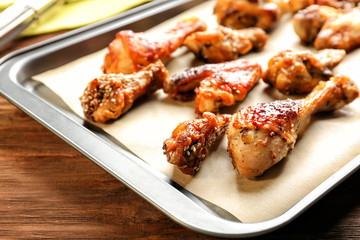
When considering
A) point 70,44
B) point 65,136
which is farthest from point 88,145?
point 70,44

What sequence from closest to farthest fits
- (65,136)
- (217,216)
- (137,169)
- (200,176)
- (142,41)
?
1. (217,216)
2. (137,169)
3. (200,176)
4. (65,136)
5. (142,41)

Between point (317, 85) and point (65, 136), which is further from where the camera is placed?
point (317, 85)

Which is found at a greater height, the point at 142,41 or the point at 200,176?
the point at 142,41

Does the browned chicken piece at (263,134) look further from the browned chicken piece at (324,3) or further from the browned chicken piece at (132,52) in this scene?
the browned chicken piece at (324,3)

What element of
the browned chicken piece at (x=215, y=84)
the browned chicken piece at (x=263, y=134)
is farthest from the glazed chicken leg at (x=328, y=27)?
the browned chicken piece at (x=263, y=134)

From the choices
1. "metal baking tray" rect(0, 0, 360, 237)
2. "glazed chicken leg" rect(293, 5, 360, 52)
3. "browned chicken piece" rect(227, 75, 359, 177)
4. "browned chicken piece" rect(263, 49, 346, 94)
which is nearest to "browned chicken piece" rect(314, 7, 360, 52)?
"glazed chicken leg" rect(293, 5, 360, 52)

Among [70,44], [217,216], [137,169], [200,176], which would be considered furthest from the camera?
[70,44]

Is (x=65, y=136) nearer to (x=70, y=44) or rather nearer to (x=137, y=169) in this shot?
(x=137, y=169)
